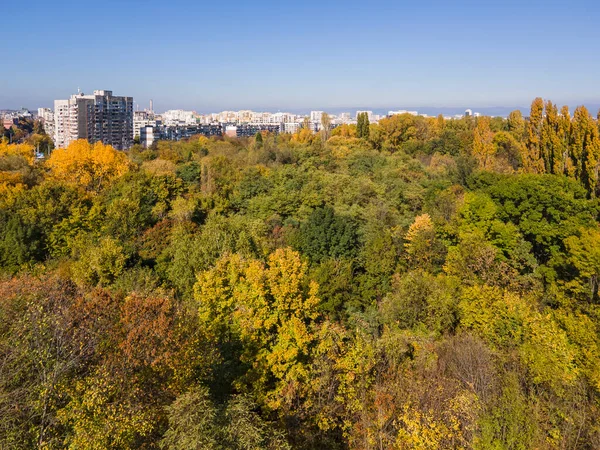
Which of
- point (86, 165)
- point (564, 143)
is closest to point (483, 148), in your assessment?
point (564, 143)

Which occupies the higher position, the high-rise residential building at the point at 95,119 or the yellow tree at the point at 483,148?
the high-rise residential building at the point at 95,119

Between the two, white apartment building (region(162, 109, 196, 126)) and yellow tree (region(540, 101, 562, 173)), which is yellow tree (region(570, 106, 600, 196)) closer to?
yellow tree (region(540, 101, 562, 173))

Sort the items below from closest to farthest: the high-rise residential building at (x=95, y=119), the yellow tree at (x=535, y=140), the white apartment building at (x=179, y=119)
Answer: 1. the yellow tree at (x=535, y=140)
2. the high-rise residential building at (x=95, y=119)
3. the white apartment building at (x=179, y=119)

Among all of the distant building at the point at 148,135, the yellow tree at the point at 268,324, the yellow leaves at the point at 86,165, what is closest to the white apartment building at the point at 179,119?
the distant building at the point at 148,135

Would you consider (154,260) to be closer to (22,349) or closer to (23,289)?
(23,289)

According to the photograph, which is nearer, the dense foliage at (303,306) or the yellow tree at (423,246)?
the dense foliage at (303,306)

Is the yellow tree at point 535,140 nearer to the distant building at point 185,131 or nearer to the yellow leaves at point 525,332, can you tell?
the yellow leaves at point 525,332

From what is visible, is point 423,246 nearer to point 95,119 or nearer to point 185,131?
point 95,119

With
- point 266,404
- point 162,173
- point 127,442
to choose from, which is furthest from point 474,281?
point 162,173
